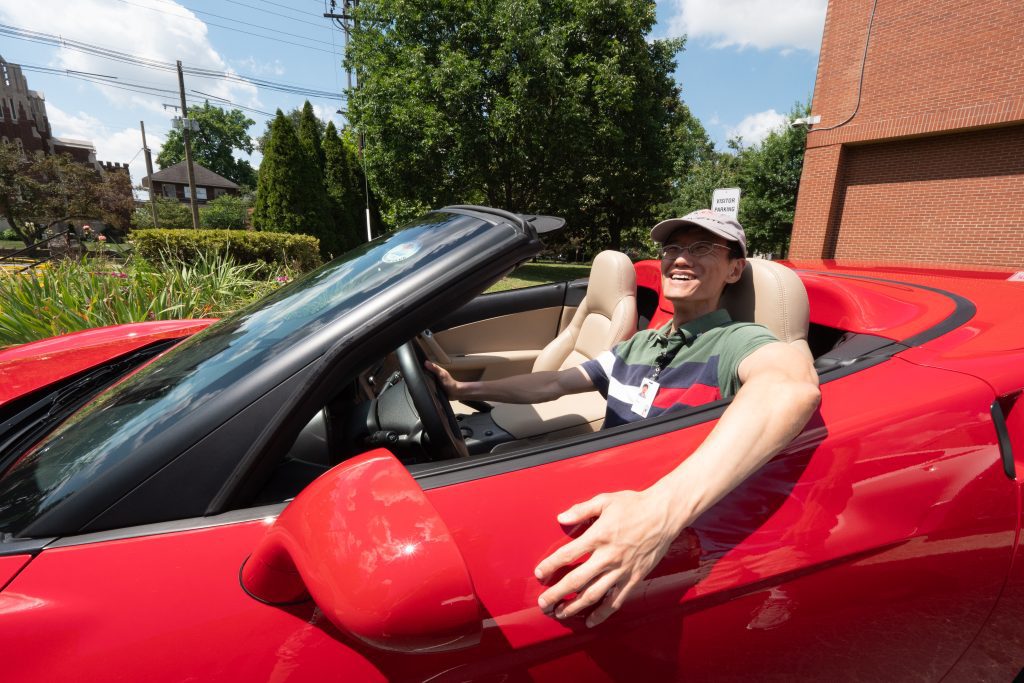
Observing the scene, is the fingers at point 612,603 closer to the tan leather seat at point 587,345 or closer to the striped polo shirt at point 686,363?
the striped polo shirt at point 686,363

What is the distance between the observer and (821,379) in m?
1.17

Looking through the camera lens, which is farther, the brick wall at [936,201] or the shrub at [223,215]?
the shrub at [223,215]

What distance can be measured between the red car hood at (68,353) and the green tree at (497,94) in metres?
11.5

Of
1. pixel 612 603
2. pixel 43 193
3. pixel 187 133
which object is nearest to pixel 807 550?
pixel 612 603

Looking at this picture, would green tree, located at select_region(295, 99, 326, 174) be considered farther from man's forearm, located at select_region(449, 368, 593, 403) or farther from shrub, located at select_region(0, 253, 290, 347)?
man's forearm, located at select_region(449, 368, 593, 403)

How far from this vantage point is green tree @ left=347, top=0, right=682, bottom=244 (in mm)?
12328

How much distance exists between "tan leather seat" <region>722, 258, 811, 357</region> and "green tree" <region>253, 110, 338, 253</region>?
1745cm

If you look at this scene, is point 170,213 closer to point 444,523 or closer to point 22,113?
point 22,113

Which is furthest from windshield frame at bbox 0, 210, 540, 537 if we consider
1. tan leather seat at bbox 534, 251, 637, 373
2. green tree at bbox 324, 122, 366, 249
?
green tree at bbox 324, 122, 366, 249

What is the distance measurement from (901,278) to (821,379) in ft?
3.40

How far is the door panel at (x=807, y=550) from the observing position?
878 mm

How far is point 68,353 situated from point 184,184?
215 feet

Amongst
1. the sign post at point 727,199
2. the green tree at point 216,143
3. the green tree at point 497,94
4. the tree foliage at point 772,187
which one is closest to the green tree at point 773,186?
the tree foliage at point 772,187

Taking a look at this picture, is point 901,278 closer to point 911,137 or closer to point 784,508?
point 784,508
